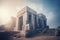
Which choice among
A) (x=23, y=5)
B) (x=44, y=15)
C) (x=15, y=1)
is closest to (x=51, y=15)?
(x=44, y=15)

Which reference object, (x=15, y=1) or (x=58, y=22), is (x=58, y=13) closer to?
(x=58, y=22)

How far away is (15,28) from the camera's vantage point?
443 cm

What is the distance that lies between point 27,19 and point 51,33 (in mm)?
812

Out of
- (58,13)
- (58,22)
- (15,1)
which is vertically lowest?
(58,22)

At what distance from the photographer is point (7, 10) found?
459 cm

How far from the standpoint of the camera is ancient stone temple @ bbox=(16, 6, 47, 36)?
4375 mm

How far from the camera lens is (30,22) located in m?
4.39

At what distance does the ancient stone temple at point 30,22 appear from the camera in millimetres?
4375

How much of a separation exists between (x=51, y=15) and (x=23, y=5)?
2.97 feet

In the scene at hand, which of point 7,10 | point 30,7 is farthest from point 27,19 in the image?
point 7,10

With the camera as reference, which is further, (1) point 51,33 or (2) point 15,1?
(2) point 15,1

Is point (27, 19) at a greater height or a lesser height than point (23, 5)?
lesser

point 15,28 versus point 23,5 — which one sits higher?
point 23,5

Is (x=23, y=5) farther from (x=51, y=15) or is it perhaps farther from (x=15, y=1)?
(x=51, y=15)
